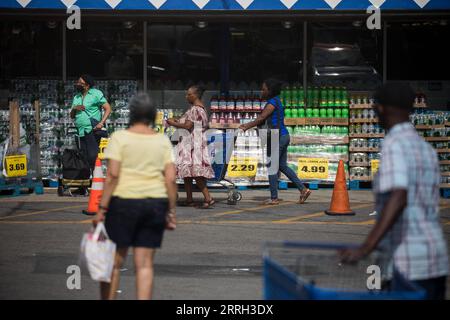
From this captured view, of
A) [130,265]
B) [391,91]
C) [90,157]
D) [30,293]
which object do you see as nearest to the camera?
[391,91]

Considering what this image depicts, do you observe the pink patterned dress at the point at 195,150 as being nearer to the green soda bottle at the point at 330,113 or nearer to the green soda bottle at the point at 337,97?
the green soda bottle at the point at 330,113

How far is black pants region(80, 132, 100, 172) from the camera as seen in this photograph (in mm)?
16719

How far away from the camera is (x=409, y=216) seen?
559 centimetres

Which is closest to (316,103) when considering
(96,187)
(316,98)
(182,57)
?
(316,98)

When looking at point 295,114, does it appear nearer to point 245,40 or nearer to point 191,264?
point 245,40

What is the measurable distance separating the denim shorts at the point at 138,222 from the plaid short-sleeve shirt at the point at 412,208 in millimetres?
2105

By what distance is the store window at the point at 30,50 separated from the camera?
1930 cm

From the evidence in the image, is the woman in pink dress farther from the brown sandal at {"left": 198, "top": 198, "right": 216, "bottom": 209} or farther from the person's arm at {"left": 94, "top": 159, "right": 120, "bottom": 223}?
the person's arm at {"left": 94, "top": 159, "right": 120, "bottom": 223}

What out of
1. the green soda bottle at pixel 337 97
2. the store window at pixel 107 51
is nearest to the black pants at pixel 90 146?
the store window at pixel 107 51

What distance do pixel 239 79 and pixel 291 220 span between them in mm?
5757

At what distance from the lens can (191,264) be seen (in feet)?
35.5

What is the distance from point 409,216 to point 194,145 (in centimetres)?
978

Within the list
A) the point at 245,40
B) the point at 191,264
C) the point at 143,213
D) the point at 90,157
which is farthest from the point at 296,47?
the point at 143,213

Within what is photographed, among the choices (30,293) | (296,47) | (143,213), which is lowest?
(30,293)
